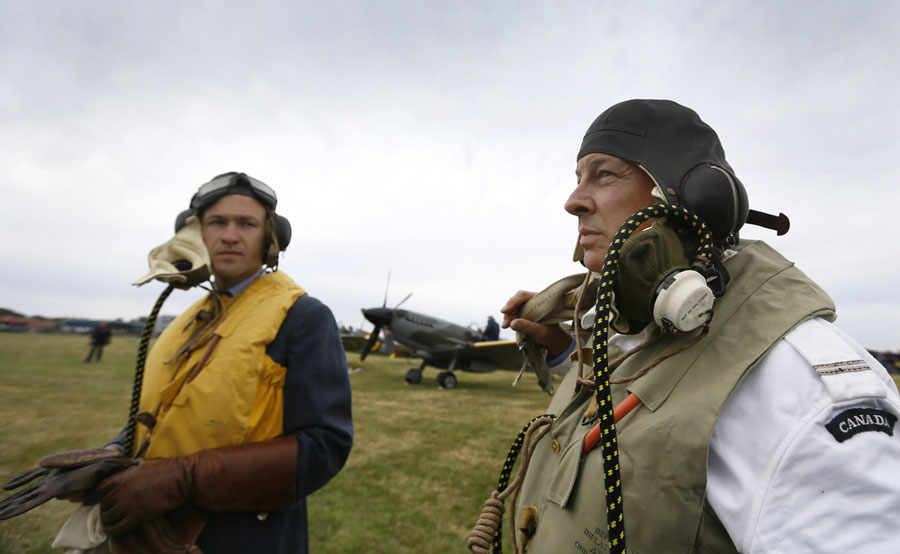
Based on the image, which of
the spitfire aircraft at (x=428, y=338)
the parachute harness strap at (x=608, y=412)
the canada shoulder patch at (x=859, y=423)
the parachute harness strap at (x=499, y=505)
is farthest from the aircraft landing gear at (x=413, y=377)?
the canada shoulder patch at (x=859, y=423)

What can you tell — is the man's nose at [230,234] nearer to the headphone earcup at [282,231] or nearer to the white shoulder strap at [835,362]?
the headphone earcup at [282,231]

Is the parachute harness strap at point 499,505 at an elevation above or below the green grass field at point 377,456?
above

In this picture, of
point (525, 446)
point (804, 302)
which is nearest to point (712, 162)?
point (804, 302)

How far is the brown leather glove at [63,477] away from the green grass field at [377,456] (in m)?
2.80

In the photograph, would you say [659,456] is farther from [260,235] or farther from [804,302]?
[260,235]

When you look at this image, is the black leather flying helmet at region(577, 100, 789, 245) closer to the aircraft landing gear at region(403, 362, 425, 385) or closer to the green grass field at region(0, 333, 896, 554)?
the green grass field at region(0, 333, 896, 554)

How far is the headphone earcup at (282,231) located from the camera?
244cm

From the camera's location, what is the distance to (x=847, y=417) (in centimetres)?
81

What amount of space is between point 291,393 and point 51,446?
23.9ft

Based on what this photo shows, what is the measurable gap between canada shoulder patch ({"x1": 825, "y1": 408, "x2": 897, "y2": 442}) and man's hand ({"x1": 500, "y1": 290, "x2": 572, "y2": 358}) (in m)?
1.08

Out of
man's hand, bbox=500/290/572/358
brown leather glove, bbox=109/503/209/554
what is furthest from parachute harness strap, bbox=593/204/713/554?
brown leather glove, bbox=109/503/209/554

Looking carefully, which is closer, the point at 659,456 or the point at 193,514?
the point at 659,456

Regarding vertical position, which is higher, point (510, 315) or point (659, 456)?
point (510, 315)

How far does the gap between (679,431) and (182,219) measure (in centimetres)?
246
